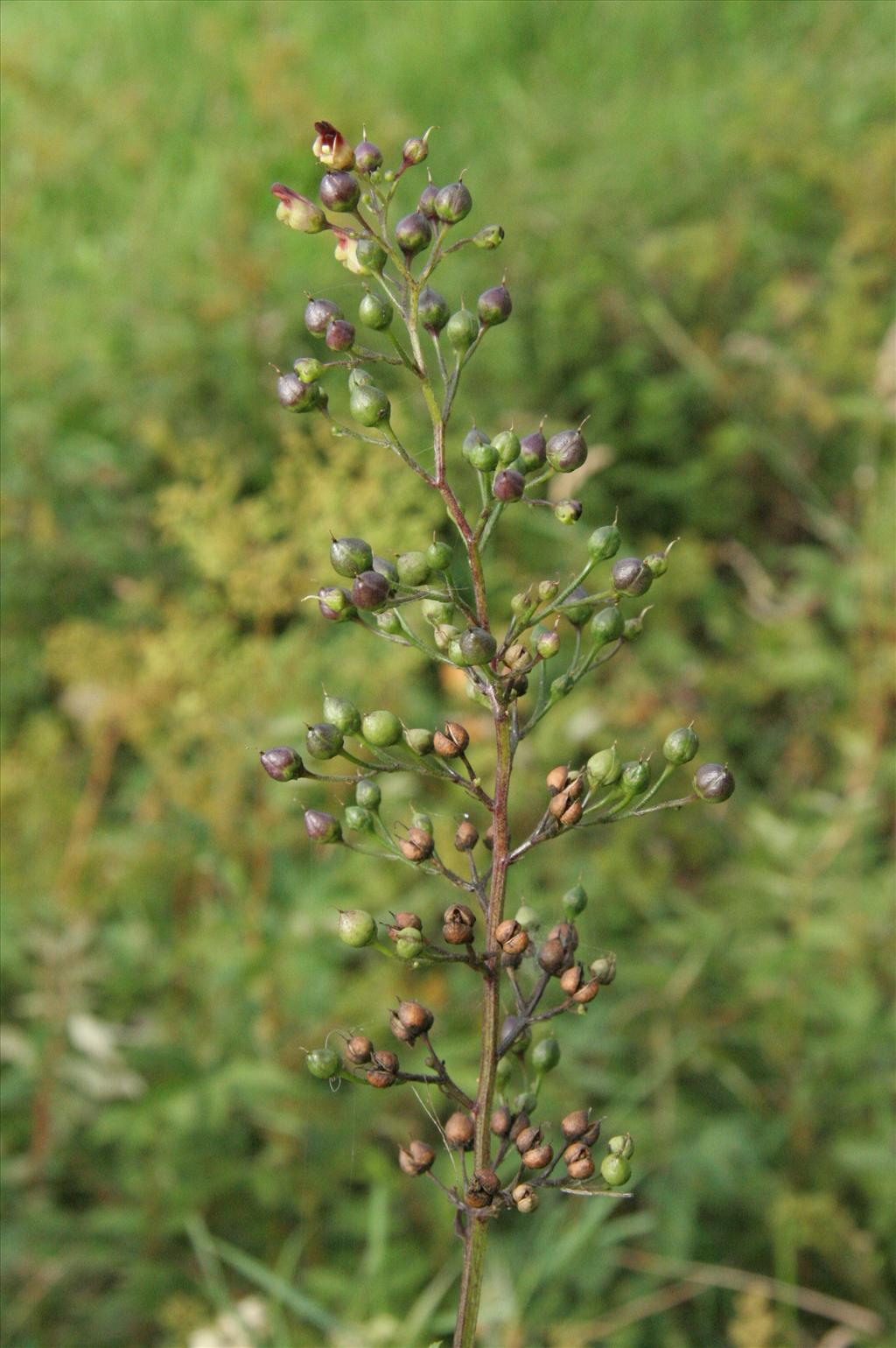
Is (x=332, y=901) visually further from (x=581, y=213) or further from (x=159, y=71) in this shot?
(x=159, y=71)

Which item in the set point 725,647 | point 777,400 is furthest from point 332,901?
point 777,400

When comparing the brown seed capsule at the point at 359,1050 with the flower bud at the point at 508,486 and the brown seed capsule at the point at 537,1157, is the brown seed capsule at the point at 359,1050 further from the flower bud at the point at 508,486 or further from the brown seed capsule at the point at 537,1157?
the flower bud at the point at 508,486

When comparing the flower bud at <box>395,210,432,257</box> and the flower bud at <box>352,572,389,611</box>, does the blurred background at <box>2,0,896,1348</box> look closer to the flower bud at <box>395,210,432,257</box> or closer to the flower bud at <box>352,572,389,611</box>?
the flower bud at <box>352,572,389,611</box>

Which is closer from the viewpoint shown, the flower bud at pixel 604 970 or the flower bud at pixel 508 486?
the flower bud at pixel 508 486

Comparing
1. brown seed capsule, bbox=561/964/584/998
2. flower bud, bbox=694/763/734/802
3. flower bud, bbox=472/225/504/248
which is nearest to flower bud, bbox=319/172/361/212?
flower bud, bbox=472/225/504/248

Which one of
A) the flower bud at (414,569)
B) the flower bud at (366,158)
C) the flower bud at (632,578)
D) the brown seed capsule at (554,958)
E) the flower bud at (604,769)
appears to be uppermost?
the flower bud at (366,158)

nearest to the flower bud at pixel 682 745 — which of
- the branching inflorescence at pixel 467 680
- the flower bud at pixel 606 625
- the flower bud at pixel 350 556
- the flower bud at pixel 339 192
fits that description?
the branching inflorescence at pixel 467 680

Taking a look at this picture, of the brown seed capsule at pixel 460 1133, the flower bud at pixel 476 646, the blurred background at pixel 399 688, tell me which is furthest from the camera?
the blurred background at pixel 399 688
